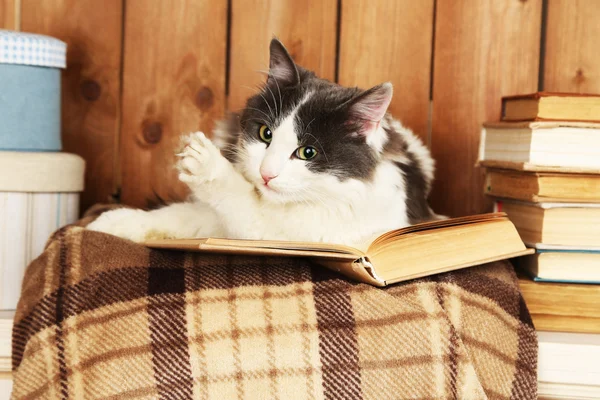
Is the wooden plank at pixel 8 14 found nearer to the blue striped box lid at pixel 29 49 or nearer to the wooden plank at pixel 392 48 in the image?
the blue striped box lid at pixel 29 49

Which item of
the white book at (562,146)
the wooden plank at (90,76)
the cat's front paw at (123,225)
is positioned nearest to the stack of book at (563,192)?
the white book at (562,146)

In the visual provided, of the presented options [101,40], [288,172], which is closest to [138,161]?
[101,40]

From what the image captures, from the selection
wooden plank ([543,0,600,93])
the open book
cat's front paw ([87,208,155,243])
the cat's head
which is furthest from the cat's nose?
wooden plank ([543,0,600,93])

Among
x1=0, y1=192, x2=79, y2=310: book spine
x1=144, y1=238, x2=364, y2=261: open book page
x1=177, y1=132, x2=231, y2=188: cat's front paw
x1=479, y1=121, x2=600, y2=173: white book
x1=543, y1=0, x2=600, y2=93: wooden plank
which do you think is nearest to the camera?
x1=144, y1=238, x2=364, y2=261: open book page

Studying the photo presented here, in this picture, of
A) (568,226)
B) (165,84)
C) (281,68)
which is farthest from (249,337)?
(165,84)

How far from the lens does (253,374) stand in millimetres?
764

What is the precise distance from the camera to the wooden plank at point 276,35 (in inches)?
53.5

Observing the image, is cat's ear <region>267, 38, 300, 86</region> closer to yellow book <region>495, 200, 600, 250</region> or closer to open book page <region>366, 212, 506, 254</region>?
open book page <region>366, 212, 506, 254</region>

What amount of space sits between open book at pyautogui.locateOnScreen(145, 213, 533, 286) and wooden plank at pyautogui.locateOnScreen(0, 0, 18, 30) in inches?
30.3

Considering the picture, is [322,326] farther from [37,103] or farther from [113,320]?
[37,103]

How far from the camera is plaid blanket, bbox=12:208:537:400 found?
761 mm

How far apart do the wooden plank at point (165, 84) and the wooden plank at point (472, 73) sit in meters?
0.49

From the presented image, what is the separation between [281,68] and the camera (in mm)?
1026

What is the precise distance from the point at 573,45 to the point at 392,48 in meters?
0.39
